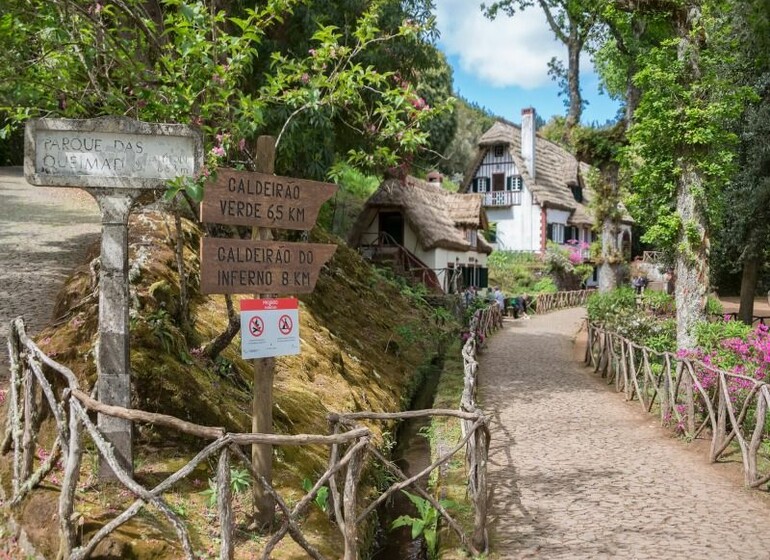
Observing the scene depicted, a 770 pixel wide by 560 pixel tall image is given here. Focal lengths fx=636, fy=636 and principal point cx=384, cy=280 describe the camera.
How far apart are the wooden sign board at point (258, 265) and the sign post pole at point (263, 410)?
124mm

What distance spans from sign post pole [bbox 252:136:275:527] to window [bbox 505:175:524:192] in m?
37.7

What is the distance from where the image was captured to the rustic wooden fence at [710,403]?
23.2 ft

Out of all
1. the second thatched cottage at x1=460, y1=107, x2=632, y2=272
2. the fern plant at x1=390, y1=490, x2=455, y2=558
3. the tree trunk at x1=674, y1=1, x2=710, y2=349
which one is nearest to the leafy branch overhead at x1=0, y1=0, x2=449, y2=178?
the fern plant at x1=390, y1=490, x2=455, y2=558

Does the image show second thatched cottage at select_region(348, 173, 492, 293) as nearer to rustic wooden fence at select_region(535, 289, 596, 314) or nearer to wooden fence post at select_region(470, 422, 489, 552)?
rustic wooden fence at select_region(535, 289, 596, 314)

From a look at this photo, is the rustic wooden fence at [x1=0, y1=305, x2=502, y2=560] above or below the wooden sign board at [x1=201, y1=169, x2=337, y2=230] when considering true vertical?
below

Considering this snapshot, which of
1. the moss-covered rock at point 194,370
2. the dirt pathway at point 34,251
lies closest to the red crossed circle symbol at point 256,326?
the moss-covered rock at point 194,370

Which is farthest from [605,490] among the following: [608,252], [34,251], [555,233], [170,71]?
[555,233]

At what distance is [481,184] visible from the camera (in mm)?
42375

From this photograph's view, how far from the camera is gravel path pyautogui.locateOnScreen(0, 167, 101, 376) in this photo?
9.12 metres

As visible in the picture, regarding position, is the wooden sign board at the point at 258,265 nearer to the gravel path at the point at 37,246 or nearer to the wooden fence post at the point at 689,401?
the gravel path at the point at 37,246

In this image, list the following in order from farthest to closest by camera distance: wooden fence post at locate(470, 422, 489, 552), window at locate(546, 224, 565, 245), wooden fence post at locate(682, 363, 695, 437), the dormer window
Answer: the dormer window → window at locate(546, 224, 565, 245) → wooden fence post at locate(682, 363, 695, 437) → wooden fence post at locate(470, 422, 489, 552)

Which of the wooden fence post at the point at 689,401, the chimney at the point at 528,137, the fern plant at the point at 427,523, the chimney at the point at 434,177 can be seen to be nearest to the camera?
the fern plant at the point at 427,523

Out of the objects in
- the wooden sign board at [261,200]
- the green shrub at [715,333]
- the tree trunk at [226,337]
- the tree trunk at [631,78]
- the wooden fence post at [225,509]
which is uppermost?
the tree trunk at [631,78]

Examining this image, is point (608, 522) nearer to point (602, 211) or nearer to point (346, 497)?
point (346, 497)
